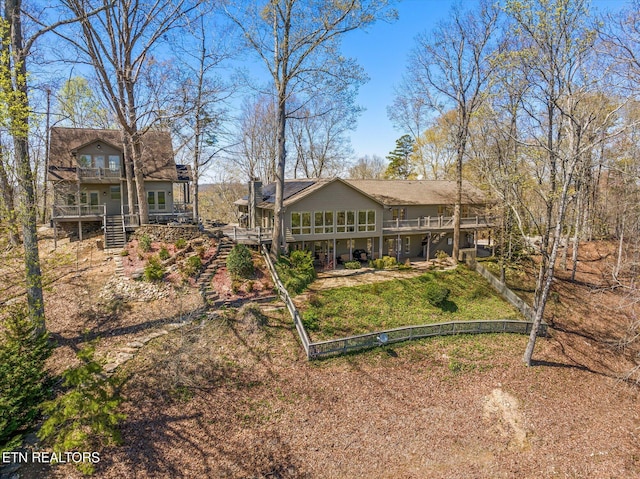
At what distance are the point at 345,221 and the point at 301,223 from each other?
10.1 ft

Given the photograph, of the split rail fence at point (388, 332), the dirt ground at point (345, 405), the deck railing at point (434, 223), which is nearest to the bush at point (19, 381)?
the dirt ground at point (345, 405)

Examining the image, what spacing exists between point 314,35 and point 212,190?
1375 inches

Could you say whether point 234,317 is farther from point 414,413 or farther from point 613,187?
point 613,187

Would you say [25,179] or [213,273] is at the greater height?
[25,179]

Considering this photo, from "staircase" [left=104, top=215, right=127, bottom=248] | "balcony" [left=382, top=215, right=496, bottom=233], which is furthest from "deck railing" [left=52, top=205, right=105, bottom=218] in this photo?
"balcony" [left=382, top=215, right=496, bottom=233]

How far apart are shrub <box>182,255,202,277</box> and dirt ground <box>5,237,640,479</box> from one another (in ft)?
4.89

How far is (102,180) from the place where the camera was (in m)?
22.3

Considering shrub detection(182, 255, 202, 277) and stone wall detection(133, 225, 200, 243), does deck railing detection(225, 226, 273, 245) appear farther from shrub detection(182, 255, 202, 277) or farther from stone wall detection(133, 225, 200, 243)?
shrub detection(182, 255, 202, 277)

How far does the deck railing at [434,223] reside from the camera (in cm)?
2353

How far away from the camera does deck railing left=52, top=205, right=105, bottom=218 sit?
20.4 meters

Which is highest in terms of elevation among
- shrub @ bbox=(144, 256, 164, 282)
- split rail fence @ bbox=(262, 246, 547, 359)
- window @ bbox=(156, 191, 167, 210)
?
window @ bbox=(156, 191, 167, 210)

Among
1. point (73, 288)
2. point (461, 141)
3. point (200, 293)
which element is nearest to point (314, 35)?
point (461, 141)

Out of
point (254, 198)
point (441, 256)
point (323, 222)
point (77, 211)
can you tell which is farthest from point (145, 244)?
point (441, 256)

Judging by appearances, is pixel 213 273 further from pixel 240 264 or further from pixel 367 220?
pixel 367 220
